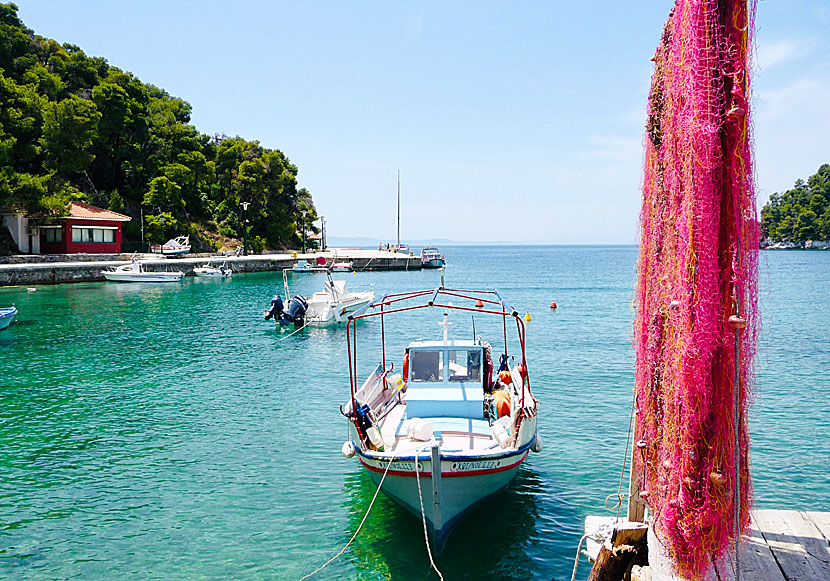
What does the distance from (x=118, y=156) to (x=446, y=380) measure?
79.9 metres

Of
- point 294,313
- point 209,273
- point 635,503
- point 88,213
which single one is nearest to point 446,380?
point 635,503

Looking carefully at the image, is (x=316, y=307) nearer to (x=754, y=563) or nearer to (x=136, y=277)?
(x=136, y=277)

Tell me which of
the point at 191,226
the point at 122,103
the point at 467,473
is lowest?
the point at 467,473

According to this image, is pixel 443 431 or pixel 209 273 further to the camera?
pixel 209 273

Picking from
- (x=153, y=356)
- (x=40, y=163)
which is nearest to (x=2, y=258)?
(x=40, y=163)

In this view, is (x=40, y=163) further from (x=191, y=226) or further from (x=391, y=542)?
(x=391, y=542)

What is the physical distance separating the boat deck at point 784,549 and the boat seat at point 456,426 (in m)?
5.89

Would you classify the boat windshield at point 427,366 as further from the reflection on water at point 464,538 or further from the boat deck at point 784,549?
the boat deck at point 784,549

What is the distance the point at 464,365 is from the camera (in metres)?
14.9

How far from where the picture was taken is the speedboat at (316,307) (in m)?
38.0

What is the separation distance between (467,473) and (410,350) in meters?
4.66

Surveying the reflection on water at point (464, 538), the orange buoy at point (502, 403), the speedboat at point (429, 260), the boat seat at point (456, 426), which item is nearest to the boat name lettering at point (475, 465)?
the reflection on water at point (464, 538)

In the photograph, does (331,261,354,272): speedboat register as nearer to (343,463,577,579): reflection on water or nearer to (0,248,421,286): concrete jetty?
(0,248,421,286): concrete jetty

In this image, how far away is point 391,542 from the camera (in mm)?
11383
